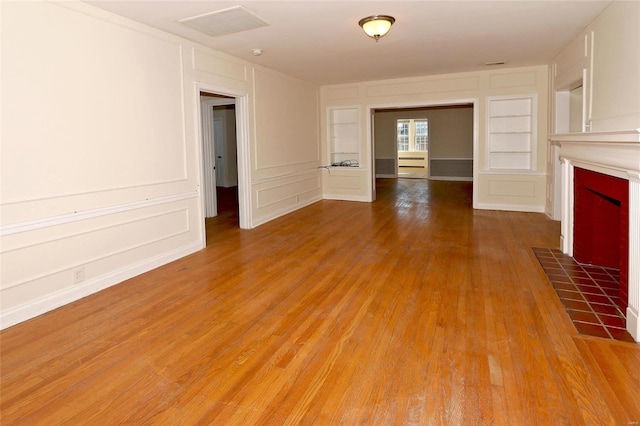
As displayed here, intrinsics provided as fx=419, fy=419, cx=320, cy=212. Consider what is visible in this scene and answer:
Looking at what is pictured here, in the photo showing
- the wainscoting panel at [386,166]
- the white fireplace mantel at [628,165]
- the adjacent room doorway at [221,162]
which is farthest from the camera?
the wainscoting panel at [386,166]

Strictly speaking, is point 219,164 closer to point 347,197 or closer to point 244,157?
point 347,197

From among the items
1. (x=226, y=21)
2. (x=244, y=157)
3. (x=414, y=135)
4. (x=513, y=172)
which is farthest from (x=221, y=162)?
(x=414, y=135)

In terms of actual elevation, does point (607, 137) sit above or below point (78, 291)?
above

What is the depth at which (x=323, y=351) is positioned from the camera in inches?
105

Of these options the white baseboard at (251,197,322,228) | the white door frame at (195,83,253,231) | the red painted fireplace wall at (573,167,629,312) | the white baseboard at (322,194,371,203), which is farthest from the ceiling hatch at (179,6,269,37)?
the white baseboard at (322,194,371,203)

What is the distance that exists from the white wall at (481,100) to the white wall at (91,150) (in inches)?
146

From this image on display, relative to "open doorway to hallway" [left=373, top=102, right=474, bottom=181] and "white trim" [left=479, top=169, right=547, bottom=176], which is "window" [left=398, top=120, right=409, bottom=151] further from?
"white trim" [left=479, top=169, right=547, bottom=176]

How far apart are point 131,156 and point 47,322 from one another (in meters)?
1.74

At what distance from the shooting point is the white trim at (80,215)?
315 cm

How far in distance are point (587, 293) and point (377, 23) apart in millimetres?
3155

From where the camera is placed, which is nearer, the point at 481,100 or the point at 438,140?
the point at 481,100

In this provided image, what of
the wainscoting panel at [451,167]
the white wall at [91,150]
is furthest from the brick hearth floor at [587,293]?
the wainscoting panel at [451,167]

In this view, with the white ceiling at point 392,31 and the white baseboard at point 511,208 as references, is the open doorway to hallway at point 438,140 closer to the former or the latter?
the white baseboard at point 511,208

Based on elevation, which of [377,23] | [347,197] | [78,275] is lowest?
[78,275]
